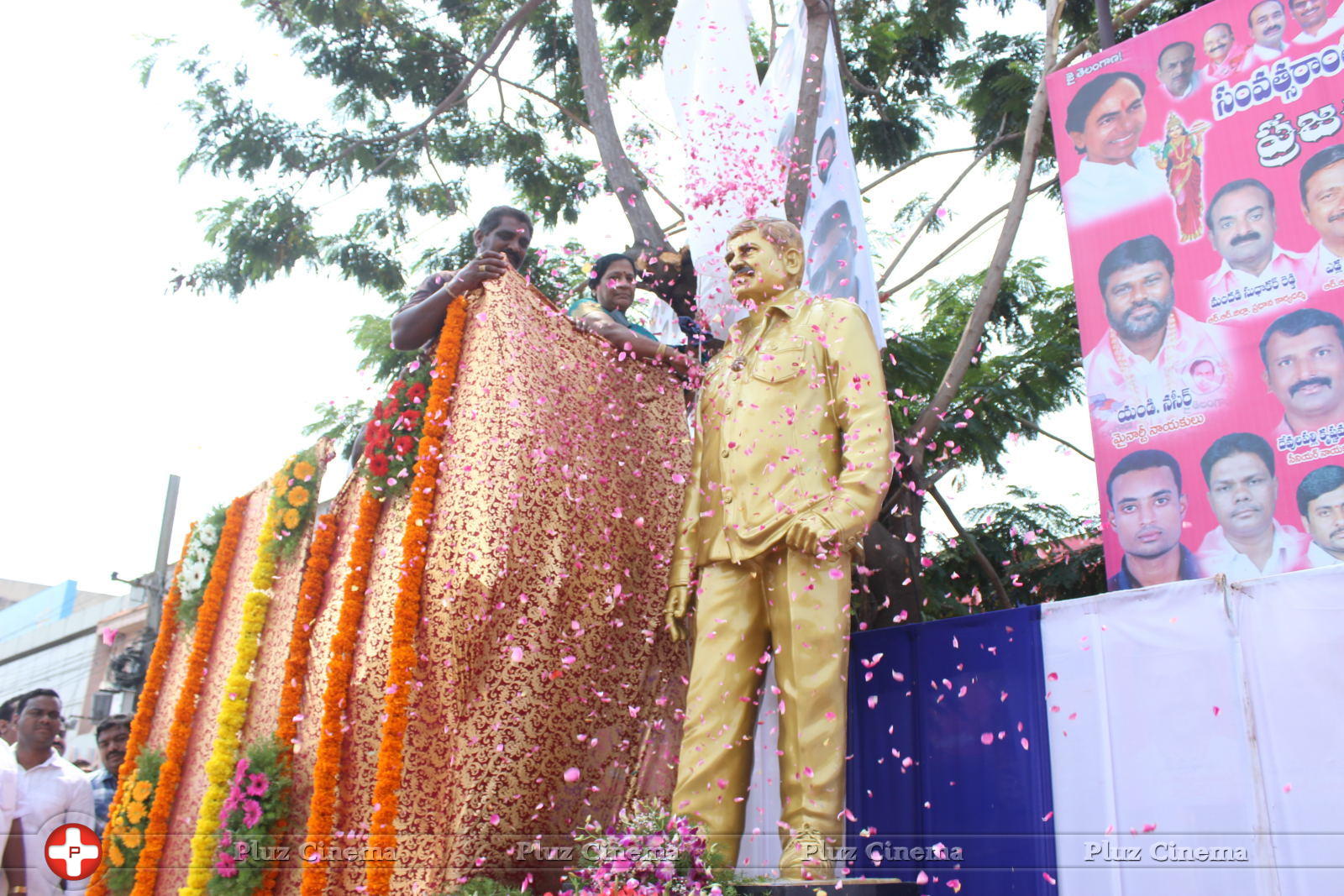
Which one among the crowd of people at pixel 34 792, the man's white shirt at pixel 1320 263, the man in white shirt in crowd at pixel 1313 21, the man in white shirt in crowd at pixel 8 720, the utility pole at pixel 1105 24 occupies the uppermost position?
the utility pole at pixel 1105 24

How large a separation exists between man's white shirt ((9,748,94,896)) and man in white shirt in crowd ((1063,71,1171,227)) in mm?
5571

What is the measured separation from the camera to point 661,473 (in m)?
5.16

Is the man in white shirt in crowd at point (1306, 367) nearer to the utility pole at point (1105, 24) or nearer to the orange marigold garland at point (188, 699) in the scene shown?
the utility pole at point (1105, 24)

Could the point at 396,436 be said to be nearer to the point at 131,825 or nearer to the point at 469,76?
the point at 131,825

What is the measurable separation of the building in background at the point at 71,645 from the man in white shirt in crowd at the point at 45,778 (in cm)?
1350

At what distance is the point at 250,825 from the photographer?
16.0 ft

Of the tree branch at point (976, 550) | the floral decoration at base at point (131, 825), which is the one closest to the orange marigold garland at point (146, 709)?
the floral decoration at base at point (131, 825)

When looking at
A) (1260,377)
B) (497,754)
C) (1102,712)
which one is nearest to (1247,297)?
(1260,377)

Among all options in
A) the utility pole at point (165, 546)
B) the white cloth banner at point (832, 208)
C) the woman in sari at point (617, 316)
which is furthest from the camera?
the utility pole at point (165, 546)

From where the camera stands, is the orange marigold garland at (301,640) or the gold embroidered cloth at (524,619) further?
the orange marigold garland at (301,640)

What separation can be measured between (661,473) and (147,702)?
11.8 feet

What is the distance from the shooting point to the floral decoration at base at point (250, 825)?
16.0 ft

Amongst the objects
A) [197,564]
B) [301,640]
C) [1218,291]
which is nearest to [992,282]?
[1218,291]

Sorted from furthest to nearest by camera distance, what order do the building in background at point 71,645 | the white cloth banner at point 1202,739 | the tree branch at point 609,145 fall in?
1. the building in background at point 71,645
2. the tree branch at point 609,145
3. the white cloth banner at point 1202,739
